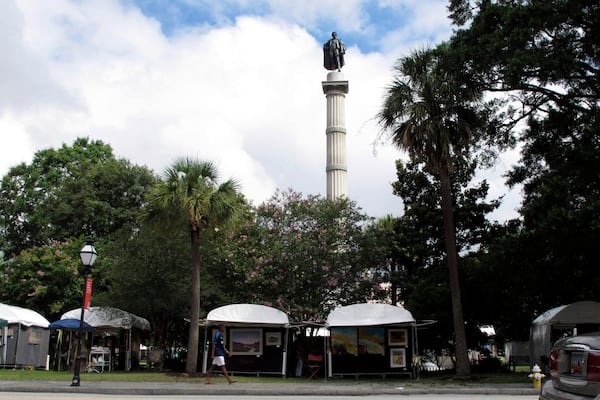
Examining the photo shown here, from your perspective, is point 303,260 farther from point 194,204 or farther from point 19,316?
point 19,316

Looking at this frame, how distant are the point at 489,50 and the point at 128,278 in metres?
17.3

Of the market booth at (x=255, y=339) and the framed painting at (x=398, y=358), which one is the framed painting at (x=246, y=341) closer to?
the market booth at (x=255, y=339)

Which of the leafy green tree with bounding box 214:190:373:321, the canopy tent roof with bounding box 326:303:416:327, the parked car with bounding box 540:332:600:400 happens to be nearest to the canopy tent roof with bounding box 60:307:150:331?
the leafy green tree with bounding box 214:190:373:321

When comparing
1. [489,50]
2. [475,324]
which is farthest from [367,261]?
[489,50]

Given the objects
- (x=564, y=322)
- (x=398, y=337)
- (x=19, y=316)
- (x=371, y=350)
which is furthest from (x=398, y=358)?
(x=19, y=316)

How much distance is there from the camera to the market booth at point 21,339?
27.9m

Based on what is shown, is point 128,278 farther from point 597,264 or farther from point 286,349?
point 597,264

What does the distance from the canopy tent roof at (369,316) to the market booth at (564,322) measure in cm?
414

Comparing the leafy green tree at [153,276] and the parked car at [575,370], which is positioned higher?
the leafy green tree at [153,276]

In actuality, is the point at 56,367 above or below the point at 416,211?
below

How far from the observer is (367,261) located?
1150 inches

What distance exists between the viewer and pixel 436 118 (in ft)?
71.2

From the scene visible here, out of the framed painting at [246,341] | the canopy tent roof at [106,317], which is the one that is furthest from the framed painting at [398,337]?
the canopy tent roof at [106,317]

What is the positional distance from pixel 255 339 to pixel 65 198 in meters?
24.6
